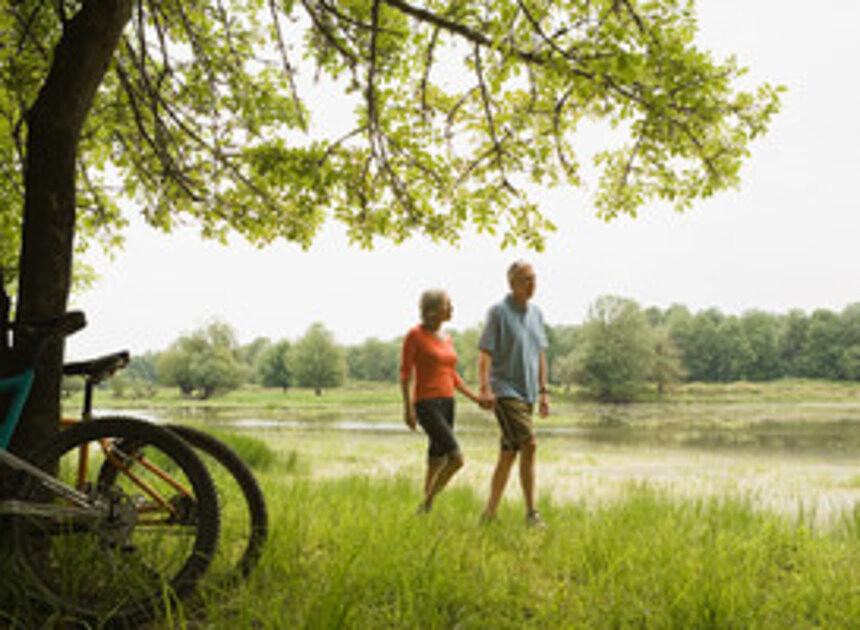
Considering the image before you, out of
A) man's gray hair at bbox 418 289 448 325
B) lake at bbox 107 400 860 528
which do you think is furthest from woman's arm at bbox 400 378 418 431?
lake at bbox 107 400 860 528

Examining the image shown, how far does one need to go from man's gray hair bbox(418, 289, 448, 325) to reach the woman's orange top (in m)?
0.09

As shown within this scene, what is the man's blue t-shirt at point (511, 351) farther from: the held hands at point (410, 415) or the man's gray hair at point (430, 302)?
the held hands at point (410, 415)

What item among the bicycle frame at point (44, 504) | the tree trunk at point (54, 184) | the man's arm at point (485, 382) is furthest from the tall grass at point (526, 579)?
the tree trunk at point (54, 184)

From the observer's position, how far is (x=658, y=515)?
5203mm

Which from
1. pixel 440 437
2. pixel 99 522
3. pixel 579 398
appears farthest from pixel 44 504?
pixel 579 398

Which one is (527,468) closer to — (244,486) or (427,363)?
(427,363)

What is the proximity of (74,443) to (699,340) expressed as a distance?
309ft

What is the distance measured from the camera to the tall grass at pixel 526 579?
2570mm

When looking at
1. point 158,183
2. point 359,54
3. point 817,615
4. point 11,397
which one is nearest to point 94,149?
point 158,183

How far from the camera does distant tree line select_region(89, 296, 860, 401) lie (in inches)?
2402

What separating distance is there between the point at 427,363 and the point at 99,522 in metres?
2.79

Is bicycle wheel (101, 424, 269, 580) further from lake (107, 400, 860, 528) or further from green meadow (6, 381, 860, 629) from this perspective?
lake (107, 400, 860, 528)

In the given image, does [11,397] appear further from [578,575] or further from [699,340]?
[699,340]

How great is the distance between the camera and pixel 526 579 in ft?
10.1
